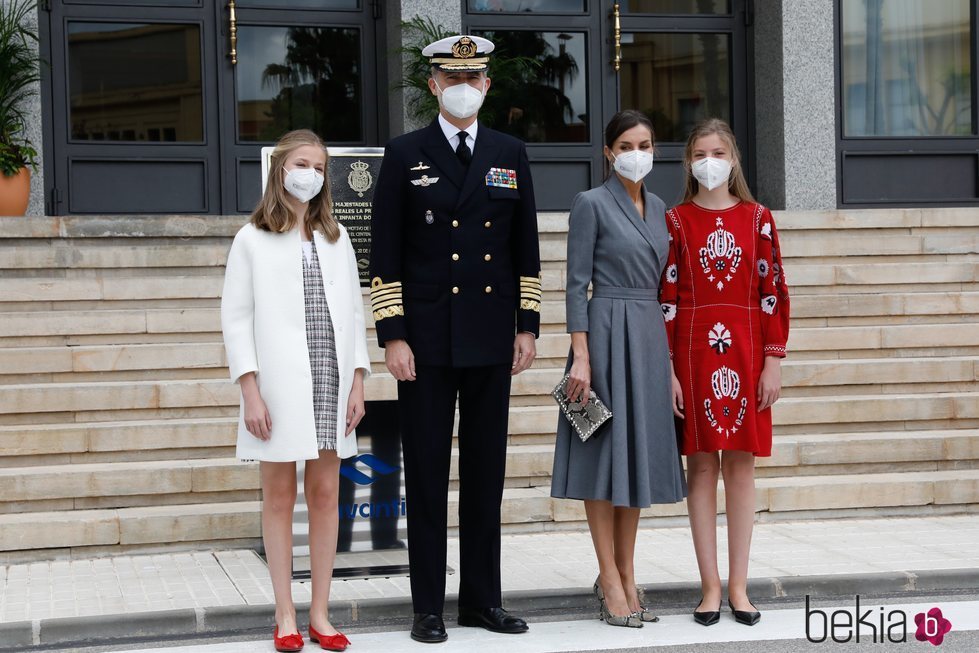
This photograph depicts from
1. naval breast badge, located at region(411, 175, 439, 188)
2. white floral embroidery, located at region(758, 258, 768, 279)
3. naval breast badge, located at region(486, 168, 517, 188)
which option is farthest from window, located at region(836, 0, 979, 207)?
naval breast badge, located at region(411, 175, 439, 188)

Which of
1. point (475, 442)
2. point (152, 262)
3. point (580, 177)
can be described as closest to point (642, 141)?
point (475, 442)

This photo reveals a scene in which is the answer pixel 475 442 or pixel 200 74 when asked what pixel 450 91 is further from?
pixel 200 74

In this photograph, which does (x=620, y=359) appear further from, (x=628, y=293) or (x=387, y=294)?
(x=387, y=294)

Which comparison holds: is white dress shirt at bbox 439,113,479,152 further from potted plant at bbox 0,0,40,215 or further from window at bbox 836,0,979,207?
window at bbox 836,0,979,207

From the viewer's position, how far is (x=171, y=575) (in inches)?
269

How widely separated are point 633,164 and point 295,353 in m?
1.65

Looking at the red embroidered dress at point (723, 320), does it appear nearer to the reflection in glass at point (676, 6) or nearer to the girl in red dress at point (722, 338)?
the girl in red dress at point (722, 338)

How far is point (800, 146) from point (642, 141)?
7733mm

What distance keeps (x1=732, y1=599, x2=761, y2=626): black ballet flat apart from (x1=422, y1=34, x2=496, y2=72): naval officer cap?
2.57 metres

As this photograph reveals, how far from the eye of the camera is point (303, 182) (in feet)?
18.0

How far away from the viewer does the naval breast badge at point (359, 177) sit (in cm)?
710

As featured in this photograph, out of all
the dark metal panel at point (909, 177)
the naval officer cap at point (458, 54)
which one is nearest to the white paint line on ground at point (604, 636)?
the naval officer cap at point (458, 54)

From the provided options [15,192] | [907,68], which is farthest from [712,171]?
[907,68]

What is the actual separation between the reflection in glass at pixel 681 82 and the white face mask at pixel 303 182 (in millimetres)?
8608
